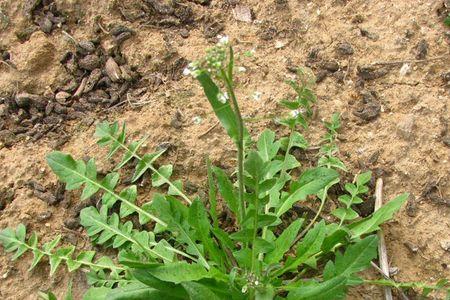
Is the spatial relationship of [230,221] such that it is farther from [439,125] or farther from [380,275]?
[439,125]

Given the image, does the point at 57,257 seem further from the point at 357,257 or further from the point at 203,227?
the point at 357,257

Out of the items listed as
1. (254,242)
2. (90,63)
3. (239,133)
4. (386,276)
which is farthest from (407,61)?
(90,63)

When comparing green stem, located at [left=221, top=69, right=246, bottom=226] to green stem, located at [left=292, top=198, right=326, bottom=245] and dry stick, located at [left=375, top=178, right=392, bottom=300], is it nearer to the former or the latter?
green stem, located at [left=292, top=198, right=326, bottom=245]

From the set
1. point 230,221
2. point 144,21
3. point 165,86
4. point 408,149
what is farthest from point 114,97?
point 408,149

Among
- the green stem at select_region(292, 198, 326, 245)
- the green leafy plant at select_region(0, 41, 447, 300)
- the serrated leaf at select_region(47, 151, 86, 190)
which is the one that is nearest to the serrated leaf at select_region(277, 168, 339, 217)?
the green leafy plant at select_region(0, 41, 447, 300)

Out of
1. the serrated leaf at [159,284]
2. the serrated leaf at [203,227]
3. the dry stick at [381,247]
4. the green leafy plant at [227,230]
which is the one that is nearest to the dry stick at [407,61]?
the green leafy plant at [227,230]

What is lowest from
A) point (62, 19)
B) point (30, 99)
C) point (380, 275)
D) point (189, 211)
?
point (380, 275)
